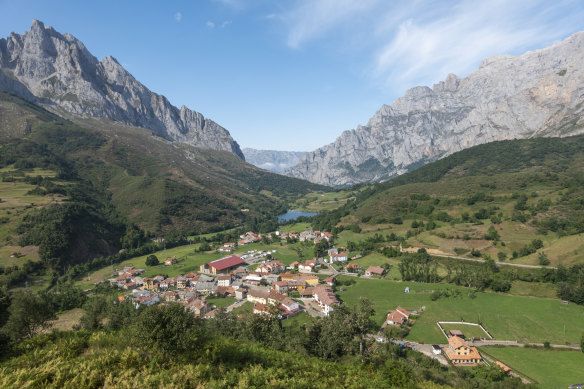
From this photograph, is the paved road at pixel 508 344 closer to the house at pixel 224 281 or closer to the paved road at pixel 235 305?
the paved road at pixel 235 305

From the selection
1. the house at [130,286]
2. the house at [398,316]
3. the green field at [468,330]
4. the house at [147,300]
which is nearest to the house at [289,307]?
the house at [398,316]

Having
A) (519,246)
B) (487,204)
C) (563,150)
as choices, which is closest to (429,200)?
(487,204)

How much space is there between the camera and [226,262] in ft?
258

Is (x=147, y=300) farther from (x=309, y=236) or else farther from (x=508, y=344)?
(x=309, y=236)

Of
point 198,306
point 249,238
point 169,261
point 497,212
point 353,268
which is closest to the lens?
point 198,306

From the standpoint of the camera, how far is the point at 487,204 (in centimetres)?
9250

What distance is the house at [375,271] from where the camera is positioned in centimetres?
6829

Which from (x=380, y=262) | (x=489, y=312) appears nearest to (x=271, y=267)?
(x=380, y=262)

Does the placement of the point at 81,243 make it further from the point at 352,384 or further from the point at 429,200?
the point at 429,200

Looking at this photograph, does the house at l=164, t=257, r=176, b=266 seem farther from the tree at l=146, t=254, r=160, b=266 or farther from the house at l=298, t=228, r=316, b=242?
the house at l=298, t=228, r=316, b=242

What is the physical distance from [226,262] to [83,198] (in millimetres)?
71024

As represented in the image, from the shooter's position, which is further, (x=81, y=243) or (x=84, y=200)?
(x=84, y=200)

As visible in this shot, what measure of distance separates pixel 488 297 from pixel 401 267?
721 inches

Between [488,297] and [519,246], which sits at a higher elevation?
[519,246]
